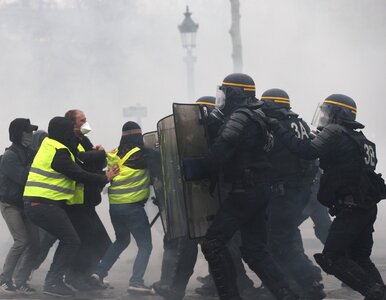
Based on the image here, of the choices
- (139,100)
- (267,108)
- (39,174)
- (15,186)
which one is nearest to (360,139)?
(267,108)

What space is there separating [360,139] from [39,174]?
2320 millimetres

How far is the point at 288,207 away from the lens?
607 centimetres

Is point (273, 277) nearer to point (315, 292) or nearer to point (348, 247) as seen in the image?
point (348, 247)

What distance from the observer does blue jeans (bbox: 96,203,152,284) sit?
262 inches

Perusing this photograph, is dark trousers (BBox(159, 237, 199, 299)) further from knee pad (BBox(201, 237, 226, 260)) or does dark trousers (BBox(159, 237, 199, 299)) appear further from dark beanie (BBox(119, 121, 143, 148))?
dark beanie (BBox(119, 121, 143, 148))

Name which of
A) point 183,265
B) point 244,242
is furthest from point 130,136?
point 244,242

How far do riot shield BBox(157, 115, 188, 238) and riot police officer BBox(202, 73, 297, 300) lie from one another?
542 millimetres

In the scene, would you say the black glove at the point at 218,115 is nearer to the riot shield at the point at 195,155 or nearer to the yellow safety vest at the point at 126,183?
the riot shield at the point at 195,155

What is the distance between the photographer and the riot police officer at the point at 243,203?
5.12 meters

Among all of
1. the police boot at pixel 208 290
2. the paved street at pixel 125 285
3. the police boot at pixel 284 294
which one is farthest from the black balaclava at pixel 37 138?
the police boot at pixel 284 294

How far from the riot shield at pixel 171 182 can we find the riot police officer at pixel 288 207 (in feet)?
2.24

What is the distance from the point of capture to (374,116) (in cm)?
2684

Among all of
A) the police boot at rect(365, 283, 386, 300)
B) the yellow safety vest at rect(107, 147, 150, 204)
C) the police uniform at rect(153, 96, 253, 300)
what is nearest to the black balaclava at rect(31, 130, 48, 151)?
the yellow safety vest at rect(107, 147, 150, 204)

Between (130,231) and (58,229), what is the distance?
2.62 feet
